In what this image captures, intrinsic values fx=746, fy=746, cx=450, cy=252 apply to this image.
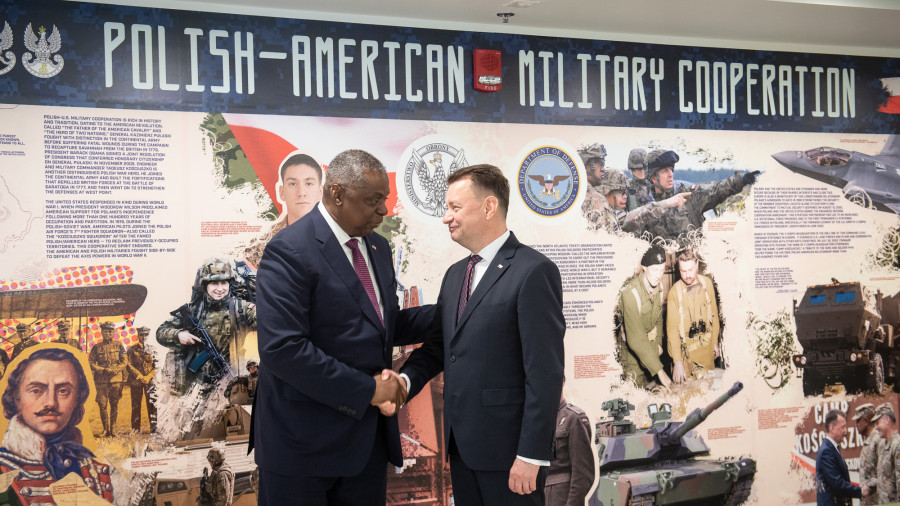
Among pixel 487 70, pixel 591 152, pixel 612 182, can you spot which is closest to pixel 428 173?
pixel 487 70

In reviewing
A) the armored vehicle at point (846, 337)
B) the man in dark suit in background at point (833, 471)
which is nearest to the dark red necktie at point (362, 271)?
the armored vehicle at point (846, 337)

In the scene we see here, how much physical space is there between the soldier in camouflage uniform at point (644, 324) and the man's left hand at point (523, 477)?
1.90m

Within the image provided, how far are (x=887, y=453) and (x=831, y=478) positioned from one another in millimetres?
491

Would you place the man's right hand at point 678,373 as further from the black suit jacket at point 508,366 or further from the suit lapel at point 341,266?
the suit lapel at point 341,266

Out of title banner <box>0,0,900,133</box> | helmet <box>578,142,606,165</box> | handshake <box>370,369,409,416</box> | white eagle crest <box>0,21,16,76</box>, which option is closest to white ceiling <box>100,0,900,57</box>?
title banner <box>0,0,900,133</box>

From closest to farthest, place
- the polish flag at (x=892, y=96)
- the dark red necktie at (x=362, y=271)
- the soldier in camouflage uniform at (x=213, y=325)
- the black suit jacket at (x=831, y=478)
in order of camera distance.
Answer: the dark red necktie at (x=362, y=271) → the soldier in camouflage uniform at (x=213, y=325) → the black suit jacket at (x=831, y=478) → the polish flag at (x=892, y=96)

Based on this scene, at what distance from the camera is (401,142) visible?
426 centimetres

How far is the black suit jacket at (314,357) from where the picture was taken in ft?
9.39

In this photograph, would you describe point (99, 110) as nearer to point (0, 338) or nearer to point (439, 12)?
point (0, 338)

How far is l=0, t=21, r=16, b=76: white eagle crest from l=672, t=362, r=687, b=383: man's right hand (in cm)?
405

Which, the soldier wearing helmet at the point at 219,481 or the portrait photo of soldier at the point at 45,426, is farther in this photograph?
the soldier wearing helmet at the point at 219,481

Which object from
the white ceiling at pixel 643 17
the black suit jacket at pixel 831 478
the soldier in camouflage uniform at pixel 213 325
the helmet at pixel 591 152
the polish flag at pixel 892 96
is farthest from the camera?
the polish flag at pixel 892 96

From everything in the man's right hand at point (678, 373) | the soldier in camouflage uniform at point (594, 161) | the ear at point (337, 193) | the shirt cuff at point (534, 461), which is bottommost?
the shirt cuff at point (534, 461)

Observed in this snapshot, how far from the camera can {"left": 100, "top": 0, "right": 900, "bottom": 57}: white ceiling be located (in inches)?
158
